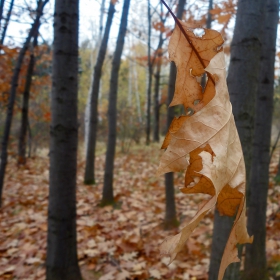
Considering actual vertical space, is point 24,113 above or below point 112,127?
above

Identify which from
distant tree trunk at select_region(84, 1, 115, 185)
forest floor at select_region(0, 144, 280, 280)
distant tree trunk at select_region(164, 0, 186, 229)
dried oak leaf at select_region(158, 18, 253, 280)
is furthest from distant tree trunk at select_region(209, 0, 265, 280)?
distant tree trunk at select_region(84, 1, 115, 185)

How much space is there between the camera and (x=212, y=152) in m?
0.40

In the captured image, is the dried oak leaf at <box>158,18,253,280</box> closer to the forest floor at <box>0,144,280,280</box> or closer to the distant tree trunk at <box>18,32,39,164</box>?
the forest floor at <box>0,144,280,280</box>

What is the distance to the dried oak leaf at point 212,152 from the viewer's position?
389mm

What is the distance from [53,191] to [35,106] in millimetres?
11618

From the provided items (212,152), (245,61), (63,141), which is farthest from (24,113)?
(212,152)

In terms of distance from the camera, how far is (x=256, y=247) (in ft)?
8.82

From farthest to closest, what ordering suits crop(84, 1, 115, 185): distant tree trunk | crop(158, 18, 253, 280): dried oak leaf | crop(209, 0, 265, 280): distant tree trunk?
1. crop(84, 1, 115, 185): distant tree trunk
2. crop(209, 0, 265, 280): distant tree trunk
3. crop(158, 18, 253, 280): dried oak leaf

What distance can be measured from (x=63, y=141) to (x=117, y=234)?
1.85 meters

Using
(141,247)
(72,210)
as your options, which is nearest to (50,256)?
(72,210)

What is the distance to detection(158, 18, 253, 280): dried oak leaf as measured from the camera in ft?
1.28

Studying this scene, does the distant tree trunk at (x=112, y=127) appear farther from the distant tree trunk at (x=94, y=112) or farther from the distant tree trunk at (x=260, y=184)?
the distant tree trunk at (x=260, y=184)

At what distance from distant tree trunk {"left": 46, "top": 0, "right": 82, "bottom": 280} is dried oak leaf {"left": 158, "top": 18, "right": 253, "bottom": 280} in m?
1.79

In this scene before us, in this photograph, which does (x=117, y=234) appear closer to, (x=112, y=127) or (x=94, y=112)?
(x=112, y=127)
